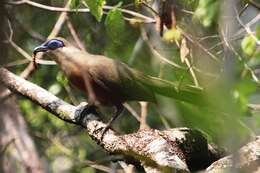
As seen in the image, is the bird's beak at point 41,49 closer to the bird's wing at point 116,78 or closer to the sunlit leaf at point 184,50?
the bird's wing at point 116,78

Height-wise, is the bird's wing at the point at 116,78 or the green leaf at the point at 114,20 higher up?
the green leaf at the point at 114,20

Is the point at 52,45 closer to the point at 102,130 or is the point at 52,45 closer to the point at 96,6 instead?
the point at 102,130

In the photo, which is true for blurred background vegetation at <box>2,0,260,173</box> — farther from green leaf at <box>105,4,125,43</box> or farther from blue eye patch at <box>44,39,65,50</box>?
blue eye patch at <box>44,39,65,50</box>

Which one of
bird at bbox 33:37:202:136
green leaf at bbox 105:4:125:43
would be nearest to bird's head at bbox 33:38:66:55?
bird at bbox 33:37:202:136

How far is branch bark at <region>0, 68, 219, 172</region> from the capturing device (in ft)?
8.46

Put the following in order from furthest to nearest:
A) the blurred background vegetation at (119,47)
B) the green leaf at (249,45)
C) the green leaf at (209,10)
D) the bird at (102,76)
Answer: the bird at (102,76) → the blurred background vegetation at (119,47) → the green leaf at (249,45) → the green leaf at (209,10)

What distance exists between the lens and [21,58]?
5750 mm

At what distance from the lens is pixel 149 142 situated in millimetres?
2902

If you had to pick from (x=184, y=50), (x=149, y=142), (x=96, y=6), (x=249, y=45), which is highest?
(x=249, y=45)

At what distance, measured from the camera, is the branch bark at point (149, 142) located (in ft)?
8.46

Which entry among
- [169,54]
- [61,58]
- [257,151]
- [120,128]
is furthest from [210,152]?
[120,128]

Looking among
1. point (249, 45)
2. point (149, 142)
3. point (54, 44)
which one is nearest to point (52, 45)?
point (54, 44)

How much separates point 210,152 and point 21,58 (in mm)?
3043

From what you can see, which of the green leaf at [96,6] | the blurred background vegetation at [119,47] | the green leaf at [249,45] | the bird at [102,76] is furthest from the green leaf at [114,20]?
the green leaf at [249,45]
